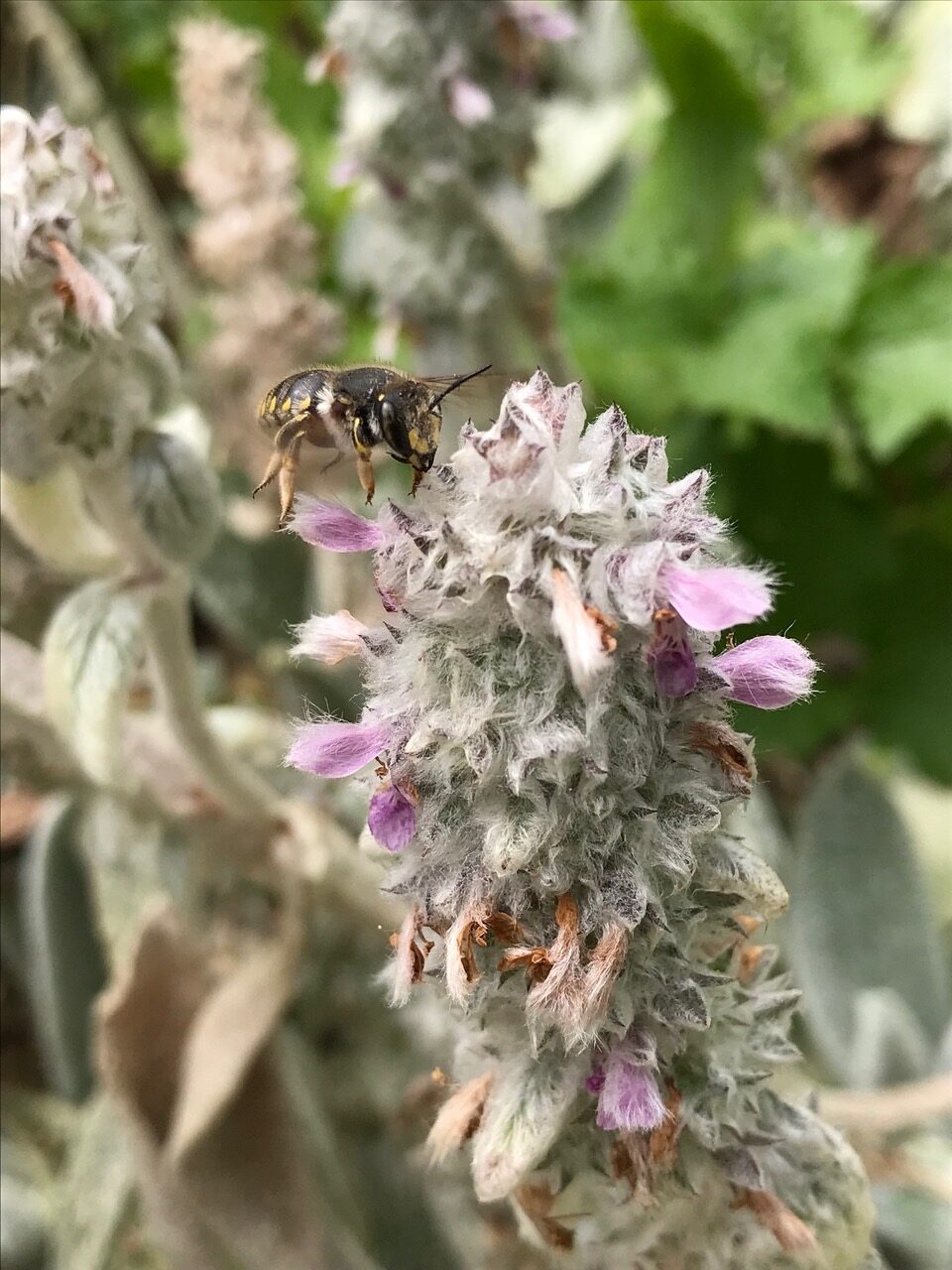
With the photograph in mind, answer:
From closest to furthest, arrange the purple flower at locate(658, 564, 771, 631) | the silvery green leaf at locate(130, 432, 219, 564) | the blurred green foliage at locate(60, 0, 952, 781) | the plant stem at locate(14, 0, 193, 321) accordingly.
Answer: the purple flower at locate(658, 564, 771, 631) < the silvery green leaf at locate(130, 432, 219, 564) < the blurred green foliage at locate(60, 0, 952, 781) < the plant stem at locate(14, 0, 193, 321)

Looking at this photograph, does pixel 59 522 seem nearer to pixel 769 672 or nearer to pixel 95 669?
pixel 95 669

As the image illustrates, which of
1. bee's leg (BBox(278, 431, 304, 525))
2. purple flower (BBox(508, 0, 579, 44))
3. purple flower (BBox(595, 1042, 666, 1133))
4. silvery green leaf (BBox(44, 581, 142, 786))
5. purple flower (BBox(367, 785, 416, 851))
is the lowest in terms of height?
purple flower (BBox(595, 1042, 666, 1133))

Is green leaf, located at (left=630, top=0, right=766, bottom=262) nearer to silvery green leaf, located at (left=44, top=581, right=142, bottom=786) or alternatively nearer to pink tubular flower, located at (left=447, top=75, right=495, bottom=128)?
pink tubular flower, located at (left=447, top=75, right=495, bottom=128)

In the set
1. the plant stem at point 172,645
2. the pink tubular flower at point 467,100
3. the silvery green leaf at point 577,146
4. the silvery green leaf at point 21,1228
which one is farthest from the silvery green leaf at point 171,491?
the silvery green leaf at point 577,146

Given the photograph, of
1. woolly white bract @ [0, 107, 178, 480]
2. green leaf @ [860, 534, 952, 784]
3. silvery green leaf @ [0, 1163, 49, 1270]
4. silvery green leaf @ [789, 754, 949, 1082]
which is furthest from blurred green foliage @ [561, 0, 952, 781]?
silvery green leaf @ [0, 1163, 49, 1270]

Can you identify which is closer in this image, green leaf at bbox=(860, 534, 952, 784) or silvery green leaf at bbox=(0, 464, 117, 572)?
silvery green leaf at bbox=(0, 464, 117, 572)

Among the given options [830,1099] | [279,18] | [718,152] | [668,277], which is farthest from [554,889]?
[279,18]

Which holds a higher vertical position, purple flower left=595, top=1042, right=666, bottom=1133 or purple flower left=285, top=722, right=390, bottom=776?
purple flower left=285, top=722, right=390, bottom=776

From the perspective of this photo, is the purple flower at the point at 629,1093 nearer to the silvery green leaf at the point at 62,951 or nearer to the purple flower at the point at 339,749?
A: the purple flower at the point at 339,749
